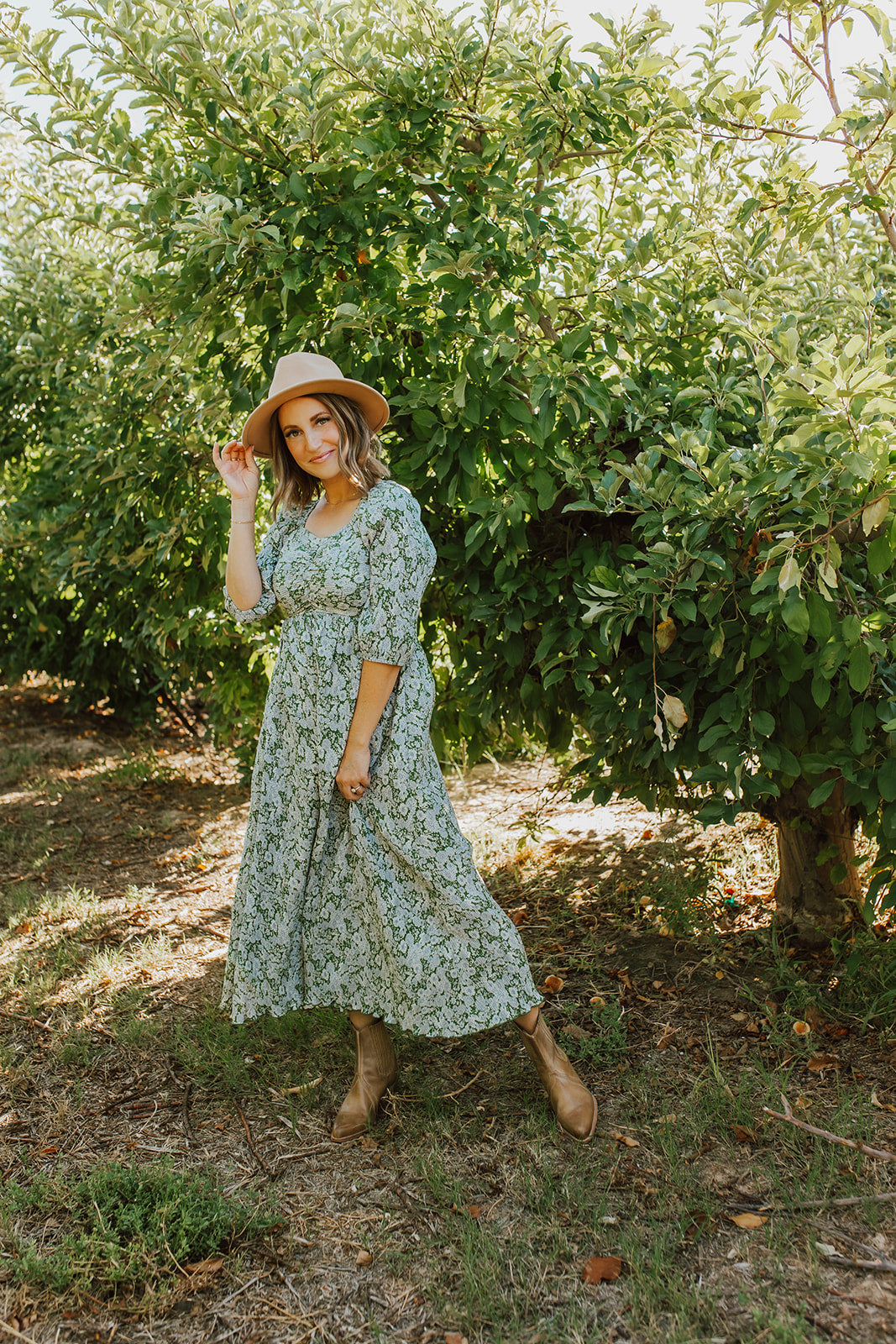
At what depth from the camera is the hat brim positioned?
226cm

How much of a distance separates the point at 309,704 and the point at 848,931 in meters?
1.86

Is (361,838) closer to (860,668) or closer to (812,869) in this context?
(860,668)

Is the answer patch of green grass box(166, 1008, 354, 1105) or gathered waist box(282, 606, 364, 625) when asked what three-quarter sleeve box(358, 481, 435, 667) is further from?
patch of green grass box(166, 1008, 354, 1105)

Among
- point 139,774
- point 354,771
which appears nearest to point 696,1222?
point 354,771

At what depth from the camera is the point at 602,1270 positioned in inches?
74.7

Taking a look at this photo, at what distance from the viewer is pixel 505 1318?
1.83 metres

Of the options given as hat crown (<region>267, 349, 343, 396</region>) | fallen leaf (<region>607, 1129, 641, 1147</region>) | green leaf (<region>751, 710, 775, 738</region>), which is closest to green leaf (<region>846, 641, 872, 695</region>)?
green leaf (<region>751, 710, 775, 738</region>)

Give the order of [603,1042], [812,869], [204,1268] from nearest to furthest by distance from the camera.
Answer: [204,1268] < [603,1042] < [812,869]

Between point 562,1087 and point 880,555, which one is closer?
point 880,555

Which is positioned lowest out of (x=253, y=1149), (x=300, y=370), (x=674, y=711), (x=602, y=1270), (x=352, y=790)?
(x=253, y=1149)

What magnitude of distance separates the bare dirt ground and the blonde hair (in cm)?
152

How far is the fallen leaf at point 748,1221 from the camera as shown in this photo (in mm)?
1979

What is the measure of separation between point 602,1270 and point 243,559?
1.70m

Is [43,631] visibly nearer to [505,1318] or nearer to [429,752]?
[429,752]
